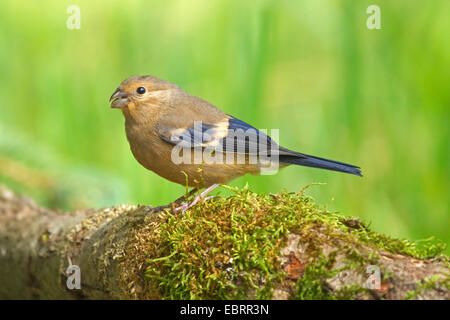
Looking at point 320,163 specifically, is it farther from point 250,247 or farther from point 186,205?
point 250,247

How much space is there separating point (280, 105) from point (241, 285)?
3.79m

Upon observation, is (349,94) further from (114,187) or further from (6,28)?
(6,28)

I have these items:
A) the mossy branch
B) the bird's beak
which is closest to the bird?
the bird's beak

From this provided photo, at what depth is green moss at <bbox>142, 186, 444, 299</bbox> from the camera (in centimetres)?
181

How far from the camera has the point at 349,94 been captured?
4.62 m

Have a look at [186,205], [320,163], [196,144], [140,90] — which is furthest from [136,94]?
[320,163]

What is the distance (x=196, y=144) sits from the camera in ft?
9.29

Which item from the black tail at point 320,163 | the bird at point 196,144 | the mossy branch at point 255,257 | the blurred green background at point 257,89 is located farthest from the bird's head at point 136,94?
the blurred green background at point 257,89

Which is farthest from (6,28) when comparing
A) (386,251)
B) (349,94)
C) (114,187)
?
(386,251)

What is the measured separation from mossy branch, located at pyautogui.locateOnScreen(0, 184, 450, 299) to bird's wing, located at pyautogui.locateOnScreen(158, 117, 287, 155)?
0.45m

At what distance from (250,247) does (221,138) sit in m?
1.07

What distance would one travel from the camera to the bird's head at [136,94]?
310 cm

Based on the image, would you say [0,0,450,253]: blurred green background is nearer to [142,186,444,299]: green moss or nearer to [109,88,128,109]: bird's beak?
A: [109,88,128,109]: bird's beak

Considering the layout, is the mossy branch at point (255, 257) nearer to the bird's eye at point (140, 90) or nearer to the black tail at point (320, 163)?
the black tail at point (320, 163)
